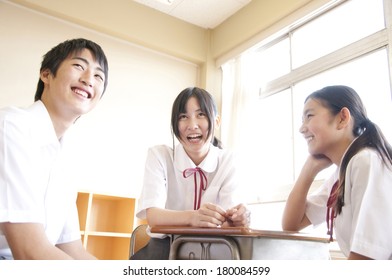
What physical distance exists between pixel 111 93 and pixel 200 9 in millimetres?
1334

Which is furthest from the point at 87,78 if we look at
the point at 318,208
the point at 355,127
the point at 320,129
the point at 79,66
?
the point at 318,208

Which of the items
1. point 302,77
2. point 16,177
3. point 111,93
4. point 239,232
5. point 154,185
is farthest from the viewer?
point 111,93

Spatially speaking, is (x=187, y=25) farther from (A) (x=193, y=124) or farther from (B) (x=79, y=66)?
(B) (x=79, y=66)

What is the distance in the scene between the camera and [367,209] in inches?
38.1

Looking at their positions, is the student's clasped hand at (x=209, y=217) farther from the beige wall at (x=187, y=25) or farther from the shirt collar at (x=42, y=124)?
the beige wall at (x=187, y=25)

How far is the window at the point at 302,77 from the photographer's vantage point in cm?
257

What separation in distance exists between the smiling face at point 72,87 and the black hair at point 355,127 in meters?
0.83

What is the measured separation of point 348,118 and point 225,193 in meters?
0.56

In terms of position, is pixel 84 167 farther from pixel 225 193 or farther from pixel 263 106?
pixel 225 193

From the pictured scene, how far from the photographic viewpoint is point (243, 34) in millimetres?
3713

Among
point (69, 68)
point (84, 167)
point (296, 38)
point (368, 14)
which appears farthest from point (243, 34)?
point (69, 68)

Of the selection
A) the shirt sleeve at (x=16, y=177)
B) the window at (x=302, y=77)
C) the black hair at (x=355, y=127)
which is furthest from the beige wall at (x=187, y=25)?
the shirt sleeve at (x=16, y=177)

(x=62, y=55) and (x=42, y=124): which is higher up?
(x=62, y=55)
